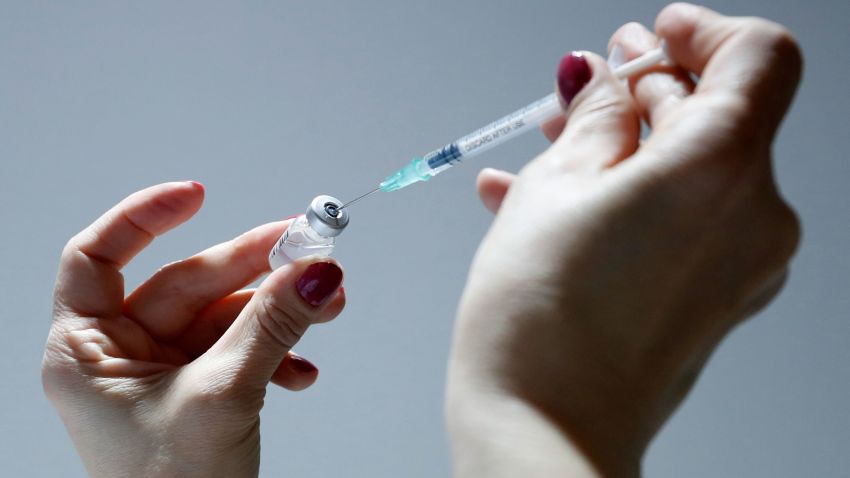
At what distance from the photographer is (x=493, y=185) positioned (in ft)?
3.11

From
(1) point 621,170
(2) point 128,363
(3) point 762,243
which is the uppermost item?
(1) point 621,170

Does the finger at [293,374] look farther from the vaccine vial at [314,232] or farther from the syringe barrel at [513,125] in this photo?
the syringe barrel at [513,125]

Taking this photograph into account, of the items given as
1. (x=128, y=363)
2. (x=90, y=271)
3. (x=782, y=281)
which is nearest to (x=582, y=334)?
(x=782, y=281)

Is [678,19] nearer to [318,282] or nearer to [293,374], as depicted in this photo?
[318,282]

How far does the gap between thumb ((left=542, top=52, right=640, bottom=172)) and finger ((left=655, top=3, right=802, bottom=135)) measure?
0.08m

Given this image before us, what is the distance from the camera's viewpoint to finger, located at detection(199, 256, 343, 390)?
96 centimetres

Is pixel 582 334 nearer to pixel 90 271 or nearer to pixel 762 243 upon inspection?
pixel 762 243

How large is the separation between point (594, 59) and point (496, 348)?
329 millimetres

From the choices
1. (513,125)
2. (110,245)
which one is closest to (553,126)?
(513,125)

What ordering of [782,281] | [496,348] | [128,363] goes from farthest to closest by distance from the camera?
[128,363] → [782,281] → [496,348]

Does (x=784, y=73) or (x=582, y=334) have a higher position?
(x=784, y=73)

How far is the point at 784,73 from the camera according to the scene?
0.68 m

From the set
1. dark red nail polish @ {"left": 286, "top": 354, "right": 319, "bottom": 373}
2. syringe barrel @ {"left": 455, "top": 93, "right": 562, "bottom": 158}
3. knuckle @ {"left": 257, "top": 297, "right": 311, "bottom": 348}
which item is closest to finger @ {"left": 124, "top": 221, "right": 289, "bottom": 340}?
dark red nail polish @ {"left": 286, "top": 354, "right": 319, "bottom": 373}

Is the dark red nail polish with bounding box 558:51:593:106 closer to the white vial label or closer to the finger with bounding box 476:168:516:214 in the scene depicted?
the finger with bounding box 476:168:516:214
